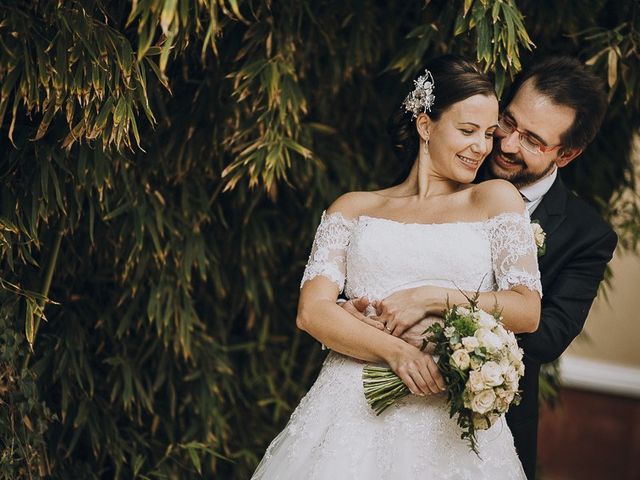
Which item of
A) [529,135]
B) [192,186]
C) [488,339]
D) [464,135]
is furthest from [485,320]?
[192,186]

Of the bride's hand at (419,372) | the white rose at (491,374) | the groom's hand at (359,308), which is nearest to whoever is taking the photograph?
the white rose at (491,374)

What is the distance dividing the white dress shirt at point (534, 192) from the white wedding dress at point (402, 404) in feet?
1.49

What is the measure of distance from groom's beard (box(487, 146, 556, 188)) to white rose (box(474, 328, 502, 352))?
2.86 feet

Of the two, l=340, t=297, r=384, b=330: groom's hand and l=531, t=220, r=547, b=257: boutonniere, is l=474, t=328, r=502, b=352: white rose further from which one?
l=531, t=220, r=547, b=257: boutonniere

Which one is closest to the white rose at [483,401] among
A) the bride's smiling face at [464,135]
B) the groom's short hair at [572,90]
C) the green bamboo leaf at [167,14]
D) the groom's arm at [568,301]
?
the groom's arm at [568,301]

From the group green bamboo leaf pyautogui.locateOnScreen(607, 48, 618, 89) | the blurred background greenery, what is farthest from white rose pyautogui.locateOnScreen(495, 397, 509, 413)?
green bamboo leaf pyautogui.locateOnScreen(607, 48, 618, 89)

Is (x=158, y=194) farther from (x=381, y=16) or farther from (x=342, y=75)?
(x=381, y=16)

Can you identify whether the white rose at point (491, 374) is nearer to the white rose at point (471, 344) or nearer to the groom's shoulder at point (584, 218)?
the white rose at point (471, 344)

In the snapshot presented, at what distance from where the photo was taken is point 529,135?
3.17 m

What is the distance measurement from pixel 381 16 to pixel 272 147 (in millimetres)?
957

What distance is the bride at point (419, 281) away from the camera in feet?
8.86

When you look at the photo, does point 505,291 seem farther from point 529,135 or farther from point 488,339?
point 529,135

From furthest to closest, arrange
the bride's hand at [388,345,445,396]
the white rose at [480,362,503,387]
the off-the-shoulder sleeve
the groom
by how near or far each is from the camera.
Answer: the groom, the off-the-shoulder sleeve, the bride's hand at [388,345,445,396], the white rose at [480,362,503,387]

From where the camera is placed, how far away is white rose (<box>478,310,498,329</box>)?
2.49 meters
